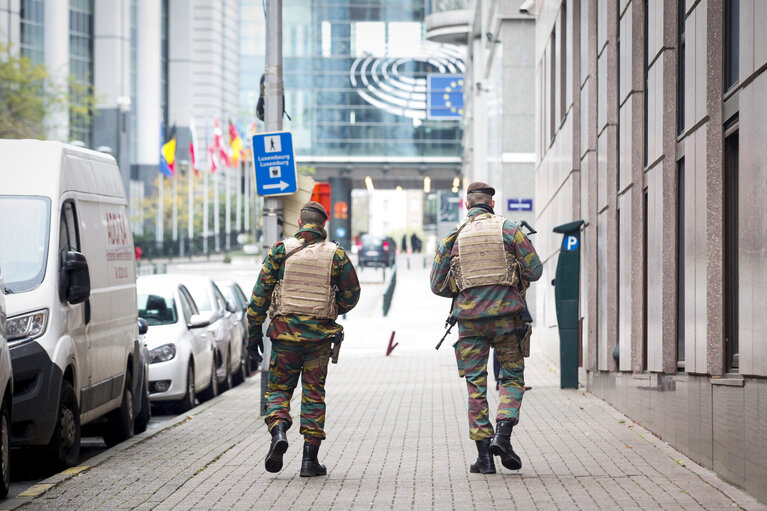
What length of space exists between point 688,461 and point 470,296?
191cm

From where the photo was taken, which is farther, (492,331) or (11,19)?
(11,19)

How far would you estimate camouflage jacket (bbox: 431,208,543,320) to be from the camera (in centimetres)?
852

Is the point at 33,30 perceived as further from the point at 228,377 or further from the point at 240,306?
the point at 228,377

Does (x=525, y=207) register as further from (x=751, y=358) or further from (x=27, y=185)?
(x=751, y=358)

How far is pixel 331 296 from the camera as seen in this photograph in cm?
855

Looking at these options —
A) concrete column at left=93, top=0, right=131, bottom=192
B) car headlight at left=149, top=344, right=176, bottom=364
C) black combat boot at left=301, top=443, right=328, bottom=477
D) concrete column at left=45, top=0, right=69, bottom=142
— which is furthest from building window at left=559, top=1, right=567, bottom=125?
concrete column at left=93, top=0, right=131, bottom=192

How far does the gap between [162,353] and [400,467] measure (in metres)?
6.33

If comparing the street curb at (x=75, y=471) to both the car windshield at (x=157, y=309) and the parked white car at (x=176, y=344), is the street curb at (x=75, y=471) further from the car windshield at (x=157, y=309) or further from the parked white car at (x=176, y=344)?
the car windshield at (x=157, y=309)

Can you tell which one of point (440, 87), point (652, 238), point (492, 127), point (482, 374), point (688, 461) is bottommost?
point (688, 461)

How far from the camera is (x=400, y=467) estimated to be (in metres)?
9.05

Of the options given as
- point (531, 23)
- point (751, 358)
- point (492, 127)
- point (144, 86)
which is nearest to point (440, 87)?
point (144, 86)

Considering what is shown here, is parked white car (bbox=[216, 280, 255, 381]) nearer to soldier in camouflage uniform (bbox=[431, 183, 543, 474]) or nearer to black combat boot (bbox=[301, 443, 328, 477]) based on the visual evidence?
black combat boot (bbox=[301, 443, 328, 477])

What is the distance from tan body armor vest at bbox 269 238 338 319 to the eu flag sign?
203 feet

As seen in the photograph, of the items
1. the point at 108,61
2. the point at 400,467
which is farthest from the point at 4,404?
the point at 108,61
